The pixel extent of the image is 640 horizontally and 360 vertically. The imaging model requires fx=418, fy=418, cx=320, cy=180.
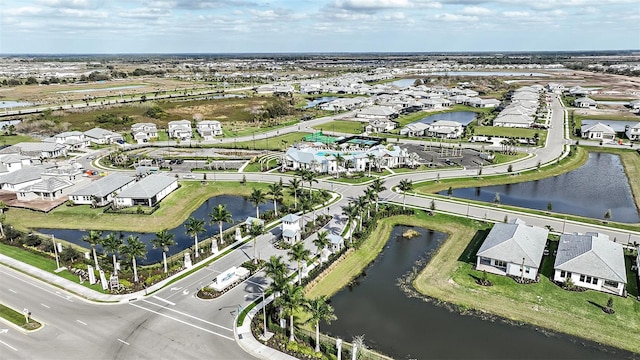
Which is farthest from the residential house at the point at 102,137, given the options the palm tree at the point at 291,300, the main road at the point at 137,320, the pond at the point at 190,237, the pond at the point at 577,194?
the palm tree at the point at 291,300

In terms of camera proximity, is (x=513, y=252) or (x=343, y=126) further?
(x=343, y=126)

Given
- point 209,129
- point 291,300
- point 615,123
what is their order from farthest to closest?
point 615,123, point 209,129, point 291,300

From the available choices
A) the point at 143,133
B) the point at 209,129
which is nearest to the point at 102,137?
the point at 143,133

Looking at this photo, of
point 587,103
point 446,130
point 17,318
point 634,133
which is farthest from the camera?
point 587,103

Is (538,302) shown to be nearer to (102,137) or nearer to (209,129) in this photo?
(209,129)

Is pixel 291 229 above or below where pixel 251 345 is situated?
above

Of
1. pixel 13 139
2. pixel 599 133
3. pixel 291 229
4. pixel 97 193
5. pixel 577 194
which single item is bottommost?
pixel 577 194

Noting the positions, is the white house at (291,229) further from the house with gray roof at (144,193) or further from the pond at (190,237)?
the house with gray roof at (144,193)

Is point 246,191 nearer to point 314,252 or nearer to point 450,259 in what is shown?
point 314,252
